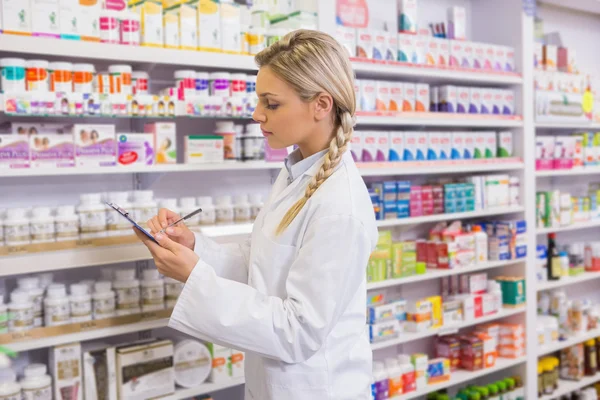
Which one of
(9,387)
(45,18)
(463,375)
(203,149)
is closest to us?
(9,387)

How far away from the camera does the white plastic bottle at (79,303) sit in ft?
8.79

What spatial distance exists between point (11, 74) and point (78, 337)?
42.1 inches

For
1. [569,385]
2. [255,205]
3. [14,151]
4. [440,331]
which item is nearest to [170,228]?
[14,151]

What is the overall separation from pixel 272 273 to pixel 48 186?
146cm

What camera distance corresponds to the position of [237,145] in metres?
3.17

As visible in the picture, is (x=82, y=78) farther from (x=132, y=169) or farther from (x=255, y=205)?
(x=255, y=205)

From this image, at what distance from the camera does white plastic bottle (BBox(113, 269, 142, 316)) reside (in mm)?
2807

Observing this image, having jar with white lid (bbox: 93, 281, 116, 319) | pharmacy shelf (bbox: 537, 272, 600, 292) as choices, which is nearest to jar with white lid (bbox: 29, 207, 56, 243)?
jar with white lid (bbox: 93, 281, 116, 319)

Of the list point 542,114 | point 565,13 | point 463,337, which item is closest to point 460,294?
point 463,337

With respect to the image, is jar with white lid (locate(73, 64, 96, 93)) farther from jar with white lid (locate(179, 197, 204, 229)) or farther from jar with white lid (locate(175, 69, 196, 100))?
jar with white lid (locate(179, 197, 204, 229))

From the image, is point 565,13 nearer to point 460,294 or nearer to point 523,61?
point 523,61

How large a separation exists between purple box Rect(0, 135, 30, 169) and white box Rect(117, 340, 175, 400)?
879 millimetres

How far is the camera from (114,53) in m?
2.73

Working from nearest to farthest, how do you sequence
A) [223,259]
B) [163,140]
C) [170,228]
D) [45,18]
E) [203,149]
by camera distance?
[170,228], [223,259], [45,18], [163,140], [203,149]
